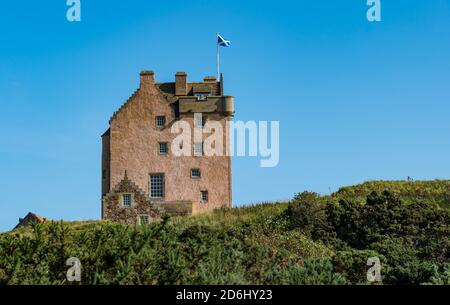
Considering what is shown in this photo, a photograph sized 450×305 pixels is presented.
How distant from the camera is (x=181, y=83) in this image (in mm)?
53031

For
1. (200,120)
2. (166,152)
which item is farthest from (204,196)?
(200,120)

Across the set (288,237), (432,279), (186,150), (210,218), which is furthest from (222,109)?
(432,279)

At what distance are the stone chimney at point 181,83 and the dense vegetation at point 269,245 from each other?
11.5 metres

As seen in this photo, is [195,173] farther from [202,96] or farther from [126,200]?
[126,200]

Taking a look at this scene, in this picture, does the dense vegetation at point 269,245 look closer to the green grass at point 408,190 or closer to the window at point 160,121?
the green grass at point 408,190

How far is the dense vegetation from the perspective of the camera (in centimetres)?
1972

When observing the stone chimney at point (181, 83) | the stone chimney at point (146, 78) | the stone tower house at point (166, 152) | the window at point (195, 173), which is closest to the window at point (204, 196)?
the stone tower house at point (166, 152)

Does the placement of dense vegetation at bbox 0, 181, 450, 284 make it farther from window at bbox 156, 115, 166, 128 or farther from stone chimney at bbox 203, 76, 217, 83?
stone chimney at bbox 203, 76, 217, 83

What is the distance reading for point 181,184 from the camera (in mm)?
51125

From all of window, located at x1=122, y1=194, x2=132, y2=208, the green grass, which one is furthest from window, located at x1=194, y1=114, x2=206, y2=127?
the green grass

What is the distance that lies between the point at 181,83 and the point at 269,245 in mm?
22913

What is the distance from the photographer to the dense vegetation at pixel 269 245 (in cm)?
1972

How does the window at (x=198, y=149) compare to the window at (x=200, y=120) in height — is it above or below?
below
